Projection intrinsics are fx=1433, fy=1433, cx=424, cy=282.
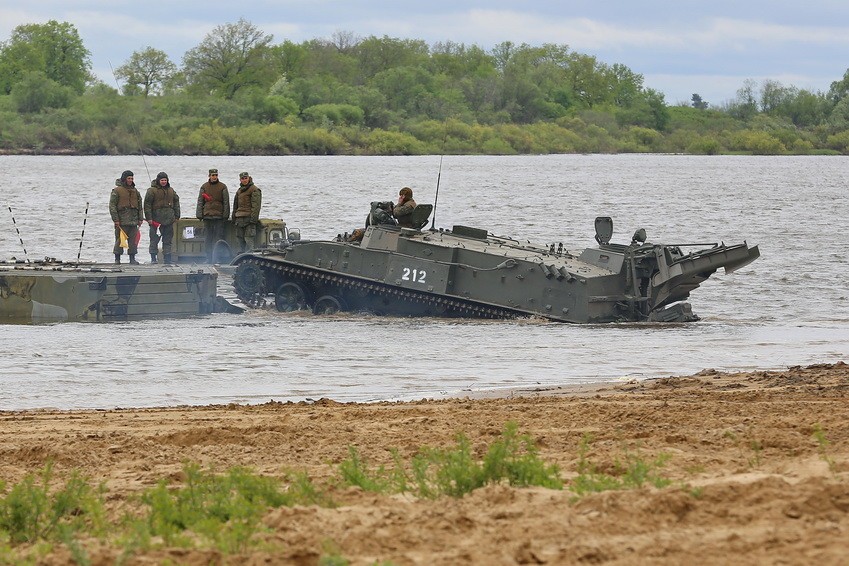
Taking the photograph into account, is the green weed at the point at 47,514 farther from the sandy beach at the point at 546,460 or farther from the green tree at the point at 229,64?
the green tree at the point at 229,64

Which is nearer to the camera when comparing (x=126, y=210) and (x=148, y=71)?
(x=126, y=210)

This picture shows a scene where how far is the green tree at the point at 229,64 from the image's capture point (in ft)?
323

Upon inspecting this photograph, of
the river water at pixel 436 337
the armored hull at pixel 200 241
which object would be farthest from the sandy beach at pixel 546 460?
the armored hull at pixel 200 241

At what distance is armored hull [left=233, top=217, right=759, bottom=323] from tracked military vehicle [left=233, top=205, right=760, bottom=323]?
0.04 feet

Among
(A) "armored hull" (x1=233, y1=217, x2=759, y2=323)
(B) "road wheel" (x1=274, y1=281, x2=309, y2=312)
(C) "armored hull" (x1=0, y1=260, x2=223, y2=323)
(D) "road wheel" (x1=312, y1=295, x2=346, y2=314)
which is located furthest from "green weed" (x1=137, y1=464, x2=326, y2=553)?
(B) "road wheel" (x1=274, y1=281, x2=309, y2=312)

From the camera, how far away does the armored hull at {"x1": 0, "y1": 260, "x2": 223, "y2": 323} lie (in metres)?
17.3

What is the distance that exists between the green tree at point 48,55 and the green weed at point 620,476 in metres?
91.4

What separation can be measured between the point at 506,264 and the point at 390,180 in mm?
47638

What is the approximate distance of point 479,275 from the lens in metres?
18.4

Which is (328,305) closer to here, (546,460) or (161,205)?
(161,205)

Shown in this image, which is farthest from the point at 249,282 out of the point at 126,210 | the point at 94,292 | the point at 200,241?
the point at 94,292

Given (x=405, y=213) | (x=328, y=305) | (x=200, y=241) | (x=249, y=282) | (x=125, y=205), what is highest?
(x=405, y=213)

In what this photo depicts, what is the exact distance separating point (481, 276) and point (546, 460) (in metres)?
10.4

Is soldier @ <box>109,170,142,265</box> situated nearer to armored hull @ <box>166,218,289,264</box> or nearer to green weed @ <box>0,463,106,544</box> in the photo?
armored hull @ <box>166,218,289,264</box>
